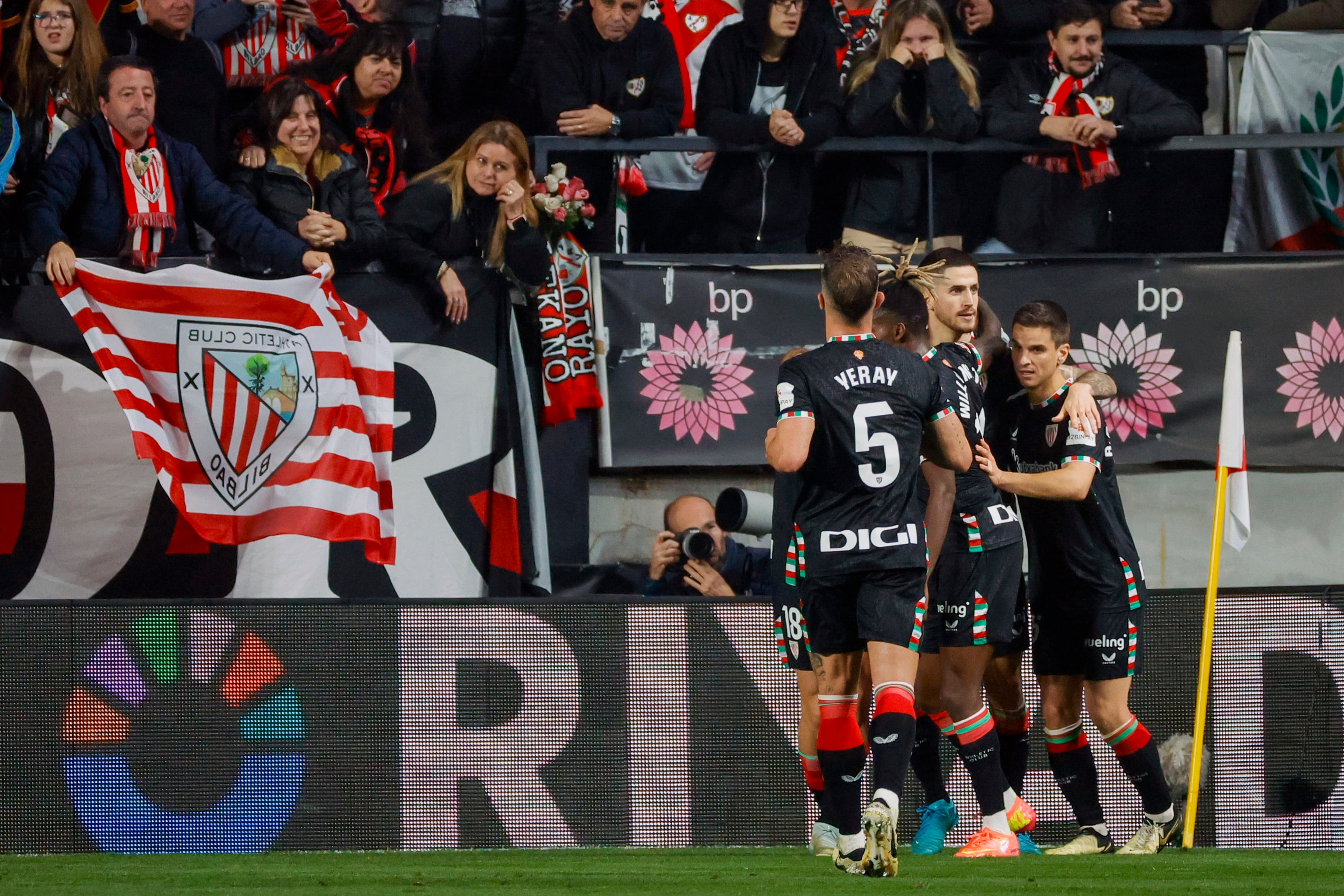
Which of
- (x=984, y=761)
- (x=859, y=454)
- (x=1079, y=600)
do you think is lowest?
(x=984, y=761)

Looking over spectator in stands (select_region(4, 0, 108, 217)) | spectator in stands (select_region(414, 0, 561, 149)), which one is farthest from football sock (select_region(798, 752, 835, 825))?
spectator in stands (select_region(4, 0, 108, 217))

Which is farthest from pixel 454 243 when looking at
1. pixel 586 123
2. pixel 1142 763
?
pixel 1142 763

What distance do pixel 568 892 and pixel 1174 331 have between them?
19.8ft

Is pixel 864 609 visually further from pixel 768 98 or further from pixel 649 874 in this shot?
pixel 768 98

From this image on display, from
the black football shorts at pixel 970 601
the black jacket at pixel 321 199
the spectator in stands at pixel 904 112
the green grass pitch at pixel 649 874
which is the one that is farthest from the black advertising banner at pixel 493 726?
the spectator in stands at pixel 904 112

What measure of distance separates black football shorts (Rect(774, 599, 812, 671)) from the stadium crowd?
3726mm

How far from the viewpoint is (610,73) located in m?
9.66

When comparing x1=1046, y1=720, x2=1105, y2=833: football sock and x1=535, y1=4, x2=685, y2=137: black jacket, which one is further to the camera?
x1=535, y1=4, x2=685, y2=137: black jacket

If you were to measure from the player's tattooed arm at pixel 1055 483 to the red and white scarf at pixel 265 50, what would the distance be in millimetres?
5350

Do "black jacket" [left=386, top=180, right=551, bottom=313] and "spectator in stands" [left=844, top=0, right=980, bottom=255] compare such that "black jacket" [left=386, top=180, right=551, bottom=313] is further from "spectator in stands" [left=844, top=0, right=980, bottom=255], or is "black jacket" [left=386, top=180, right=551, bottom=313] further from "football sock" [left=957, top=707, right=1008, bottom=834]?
"football sock" [left=957, top=707, right=1008, bottom=834]

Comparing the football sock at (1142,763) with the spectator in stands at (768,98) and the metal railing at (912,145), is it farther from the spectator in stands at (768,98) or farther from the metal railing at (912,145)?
the spectator in stands at (768,98)

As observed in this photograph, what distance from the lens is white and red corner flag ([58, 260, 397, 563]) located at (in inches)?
314

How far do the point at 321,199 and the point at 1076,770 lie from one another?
196 inches

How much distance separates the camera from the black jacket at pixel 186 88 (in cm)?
880
